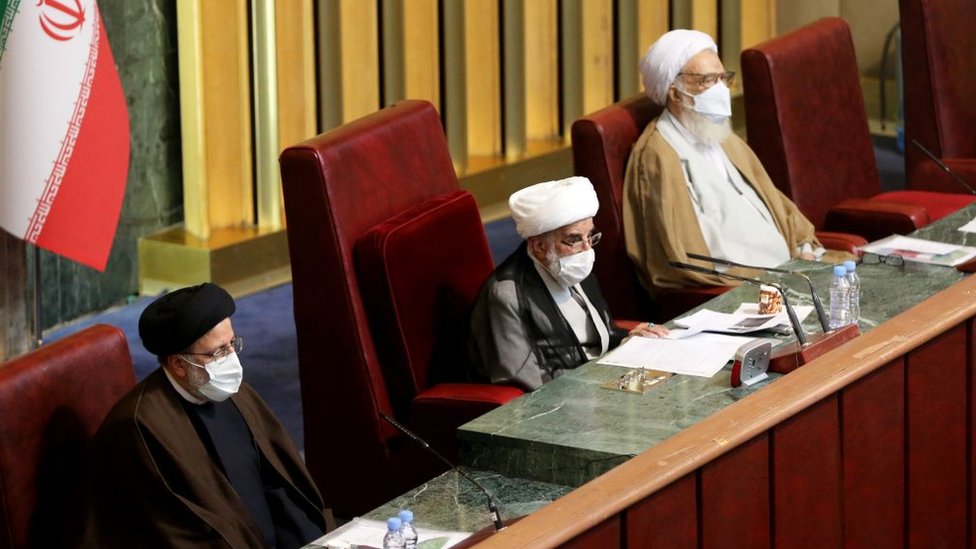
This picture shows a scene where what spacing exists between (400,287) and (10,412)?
1182 mm

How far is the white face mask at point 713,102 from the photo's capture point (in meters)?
5.13

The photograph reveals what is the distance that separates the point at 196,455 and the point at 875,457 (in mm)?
1262

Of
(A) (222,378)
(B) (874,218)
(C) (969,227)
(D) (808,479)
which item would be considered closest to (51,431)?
(A) (222,378)

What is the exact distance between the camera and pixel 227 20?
255 inches

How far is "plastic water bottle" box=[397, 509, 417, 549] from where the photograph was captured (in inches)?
114

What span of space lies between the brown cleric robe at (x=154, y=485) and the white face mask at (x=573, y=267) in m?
1.12

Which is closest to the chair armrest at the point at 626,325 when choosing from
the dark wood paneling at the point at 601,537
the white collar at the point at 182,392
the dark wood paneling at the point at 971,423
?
the dark wood paneling at the point at 971,423

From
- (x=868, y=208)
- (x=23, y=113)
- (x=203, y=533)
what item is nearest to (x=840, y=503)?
(x=203, y=533)

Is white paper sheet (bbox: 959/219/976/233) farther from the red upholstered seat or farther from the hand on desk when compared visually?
the red upholstered seat

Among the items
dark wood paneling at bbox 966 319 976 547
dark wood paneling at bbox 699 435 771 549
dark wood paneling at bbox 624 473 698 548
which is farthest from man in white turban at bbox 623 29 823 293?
dark wood paneling at bbox 624 473 698 548

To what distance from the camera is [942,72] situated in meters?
6.30

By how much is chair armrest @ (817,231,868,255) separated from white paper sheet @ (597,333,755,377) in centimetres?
143

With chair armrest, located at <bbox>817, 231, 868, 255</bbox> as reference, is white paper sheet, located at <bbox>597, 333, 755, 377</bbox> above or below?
above

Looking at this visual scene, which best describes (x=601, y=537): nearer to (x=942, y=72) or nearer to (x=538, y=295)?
(x=538, y=295)
